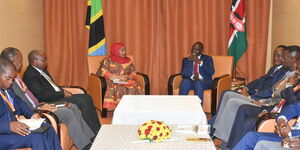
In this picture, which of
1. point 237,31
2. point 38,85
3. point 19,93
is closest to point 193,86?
point 237,31

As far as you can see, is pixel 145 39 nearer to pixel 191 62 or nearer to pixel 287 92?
pixel 191 62

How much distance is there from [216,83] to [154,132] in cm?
284

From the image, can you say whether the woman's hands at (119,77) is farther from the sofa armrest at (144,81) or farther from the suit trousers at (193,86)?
the suit trousers at (193,86)

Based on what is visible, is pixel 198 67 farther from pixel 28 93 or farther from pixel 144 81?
pixel 28 93

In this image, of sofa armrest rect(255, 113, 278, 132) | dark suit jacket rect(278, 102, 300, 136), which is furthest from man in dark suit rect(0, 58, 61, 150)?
dark suit jacket rect(278, 102, 300, 136)

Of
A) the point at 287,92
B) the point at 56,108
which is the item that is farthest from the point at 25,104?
the point at 287,92

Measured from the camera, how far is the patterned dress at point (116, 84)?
597 centimetres

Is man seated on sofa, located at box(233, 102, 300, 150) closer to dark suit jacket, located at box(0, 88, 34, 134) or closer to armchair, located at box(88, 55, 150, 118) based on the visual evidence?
dark suit jacket, located at box(0, 88, 34, 134)

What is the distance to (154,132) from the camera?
309cm

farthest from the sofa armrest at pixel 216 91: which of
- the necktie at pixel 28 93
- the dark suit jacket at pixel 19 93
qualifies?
the dark suit jacket at pixel 19 93

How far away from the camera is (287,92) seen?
3.82 metres

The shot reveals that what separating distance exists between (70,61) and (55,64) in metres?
0.27

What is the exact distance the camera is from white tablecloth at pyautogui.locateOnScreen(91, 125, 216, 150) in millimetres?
3023

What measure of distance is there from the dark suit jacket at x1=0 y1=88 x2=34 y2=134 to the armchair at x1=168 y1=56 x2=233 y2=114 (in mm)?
2664
